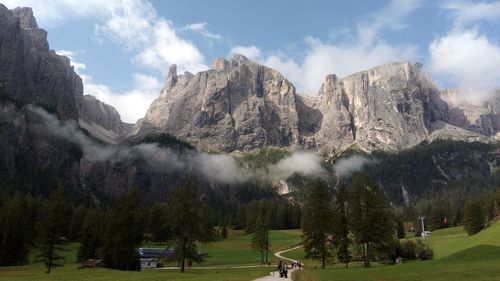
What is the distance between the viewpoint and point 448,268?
4594cm

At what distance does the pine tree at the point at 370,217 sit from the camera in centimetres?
6134

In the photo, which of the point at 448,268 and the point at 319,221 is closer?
the point at 448,268

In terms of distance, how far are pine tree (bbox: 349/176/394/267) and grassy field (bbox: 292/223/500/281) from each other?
12.3 feet

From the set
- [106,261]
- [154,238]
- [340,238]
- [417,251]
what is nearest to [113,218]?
[106,261]

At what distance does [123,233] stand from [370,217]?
113ft

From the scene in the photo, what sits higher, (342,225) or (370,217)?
(370,217)

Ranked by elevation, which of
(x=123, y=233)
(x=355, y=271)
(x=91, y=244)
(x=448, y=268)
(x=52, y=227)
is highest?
(x=52, y=227)

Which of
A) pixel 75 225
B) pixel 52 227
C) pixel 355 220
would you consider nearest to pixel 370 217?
pixel 355 220

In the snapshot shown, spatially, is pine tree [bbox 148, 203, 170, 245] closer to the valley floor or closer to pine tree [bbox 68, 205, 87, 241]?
pine tree [bbox 68, 205, 87, 241]

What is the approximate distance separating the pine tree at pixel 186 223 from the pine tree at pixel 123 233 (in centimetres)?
694

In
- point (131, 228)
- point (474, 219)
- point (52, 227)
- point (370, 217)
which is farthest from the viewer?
point (474, 219)

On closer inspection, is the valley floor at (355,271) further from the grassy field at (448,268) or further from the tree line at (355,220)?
the tree line at (355,220)

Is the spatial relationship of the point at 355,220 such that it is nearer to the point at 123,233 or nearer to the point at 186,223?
the point at 186,223

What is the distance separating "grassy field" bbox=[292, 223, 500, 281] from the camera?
3794 cm
